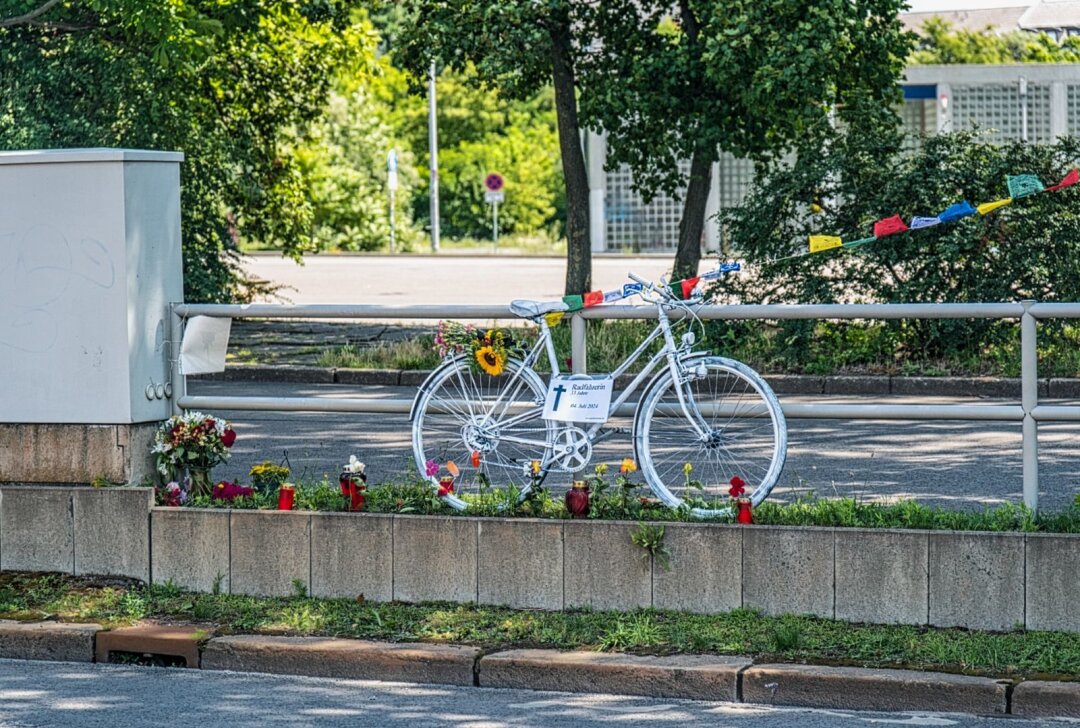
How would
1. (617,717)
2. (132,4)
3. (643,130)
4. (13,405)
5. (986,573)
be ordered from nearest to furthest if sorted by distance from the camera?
(617,717)
(986,573)
(13,405)
(132,4)
(643,130)

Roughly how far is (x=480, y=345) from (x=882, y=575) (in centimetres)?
219

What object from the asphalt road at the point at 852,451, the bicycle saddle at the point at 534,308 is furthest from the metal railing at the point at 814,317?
the asphalt road at the point at 852,451

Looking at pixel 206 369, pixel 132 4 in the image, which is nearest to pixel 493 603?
pixel 206 369

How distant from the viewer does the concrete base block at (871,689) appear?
19.8 feet

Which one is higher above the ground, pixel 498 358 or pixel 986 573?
pixel 498 358

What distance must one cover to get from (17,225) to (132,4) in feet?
29.4

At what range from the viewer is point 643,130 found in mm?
19078

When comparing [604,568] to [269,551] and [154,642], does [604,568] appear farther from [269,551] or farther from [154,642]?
[154,642]

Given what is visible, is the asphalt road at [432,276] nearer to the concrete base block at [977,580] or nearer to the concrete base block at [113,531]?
the concrete base block at [113,531]

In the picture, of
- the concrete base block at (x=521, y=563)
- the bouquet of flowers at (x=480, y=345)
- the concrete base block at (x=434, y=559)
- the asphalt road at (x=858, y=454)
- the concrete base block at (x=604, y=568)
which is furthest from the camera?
the asphalt road at (x=858, y=454)

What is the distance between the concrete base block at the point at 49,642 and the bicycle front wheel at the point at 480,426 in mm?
1662

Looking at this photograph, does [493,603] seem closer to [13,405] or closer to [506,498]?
[506,498]

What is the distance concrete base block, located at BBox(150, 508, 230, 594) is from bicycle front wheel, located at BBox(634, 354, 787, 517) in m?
1.91

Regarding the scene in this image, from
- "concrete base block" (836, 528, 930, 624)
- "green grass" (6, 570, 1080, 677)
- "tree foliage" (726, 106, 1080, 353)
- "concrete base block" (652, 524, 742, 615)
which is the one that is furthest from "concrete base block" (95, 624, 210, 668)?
"tree foliage" (726, 106, 1080, 353)
